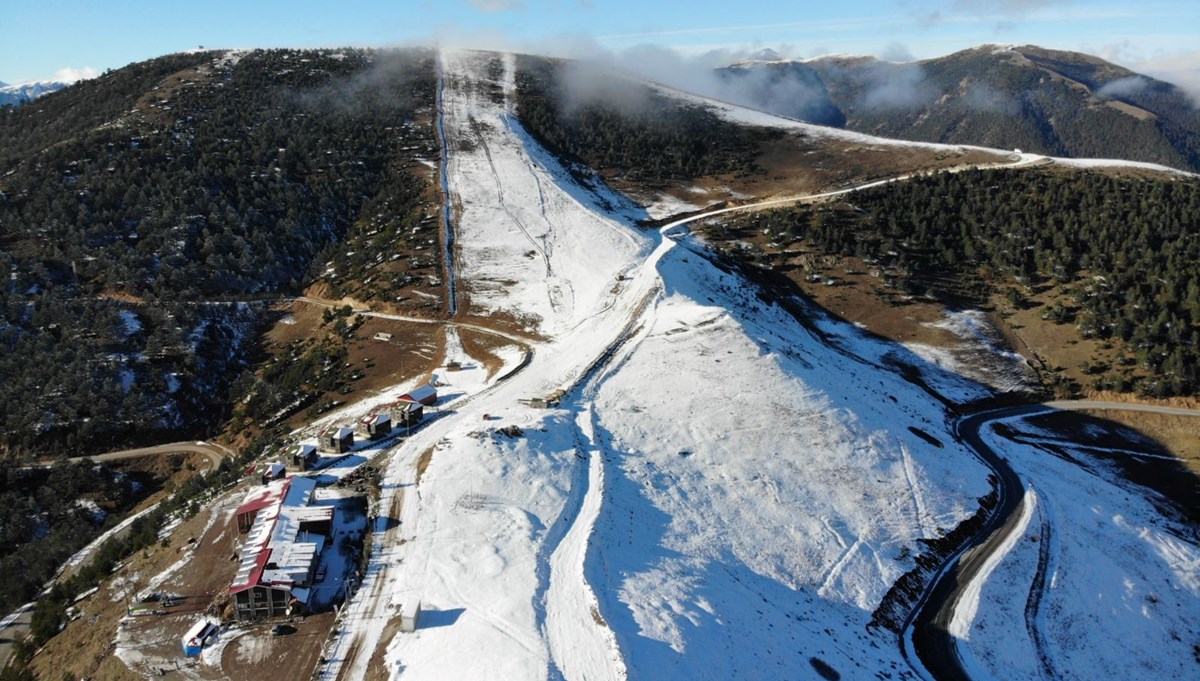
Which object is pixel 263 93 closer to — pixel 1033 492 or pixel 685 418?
pixel 685 418

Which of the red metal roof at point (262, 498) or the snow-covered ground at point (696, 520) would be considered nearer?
the snow-covered ground at point (696, 520)

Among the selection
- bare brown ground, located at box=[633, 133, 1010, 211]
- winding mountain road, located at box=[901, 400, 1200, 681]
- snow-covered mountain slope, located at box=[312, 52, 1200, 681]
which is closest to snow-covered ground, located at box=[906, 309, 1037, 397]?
snow-covered mountain slope, located at box=[312, 52, 1200, 681]

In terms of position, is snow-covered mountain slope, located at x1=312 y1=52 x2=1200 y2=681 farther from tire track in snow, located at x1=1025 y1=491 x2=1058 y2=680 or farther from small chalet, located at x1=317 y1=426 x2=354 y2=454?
tire track in snow, located at x1=1025 y1=491 x2=1058 y2=680

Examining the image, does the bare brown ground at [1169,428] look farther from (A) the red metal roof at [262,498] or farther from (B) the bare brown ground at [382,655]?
(A) the red metal roof at [262,498]

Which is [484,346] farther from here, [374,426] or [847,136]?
[847,136]

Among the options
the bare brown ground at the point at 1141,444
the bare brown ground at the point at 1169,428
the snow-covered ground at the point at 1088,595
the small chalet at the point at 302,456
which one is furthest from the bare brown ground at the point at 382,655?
the bare brown ground at the point at 1169,428

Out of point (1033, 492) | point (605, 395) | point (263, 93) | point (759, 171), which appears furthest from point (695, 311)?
point (263, 93)

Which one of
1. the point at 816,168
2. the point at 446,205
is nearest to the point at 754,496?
the point at 446,205
